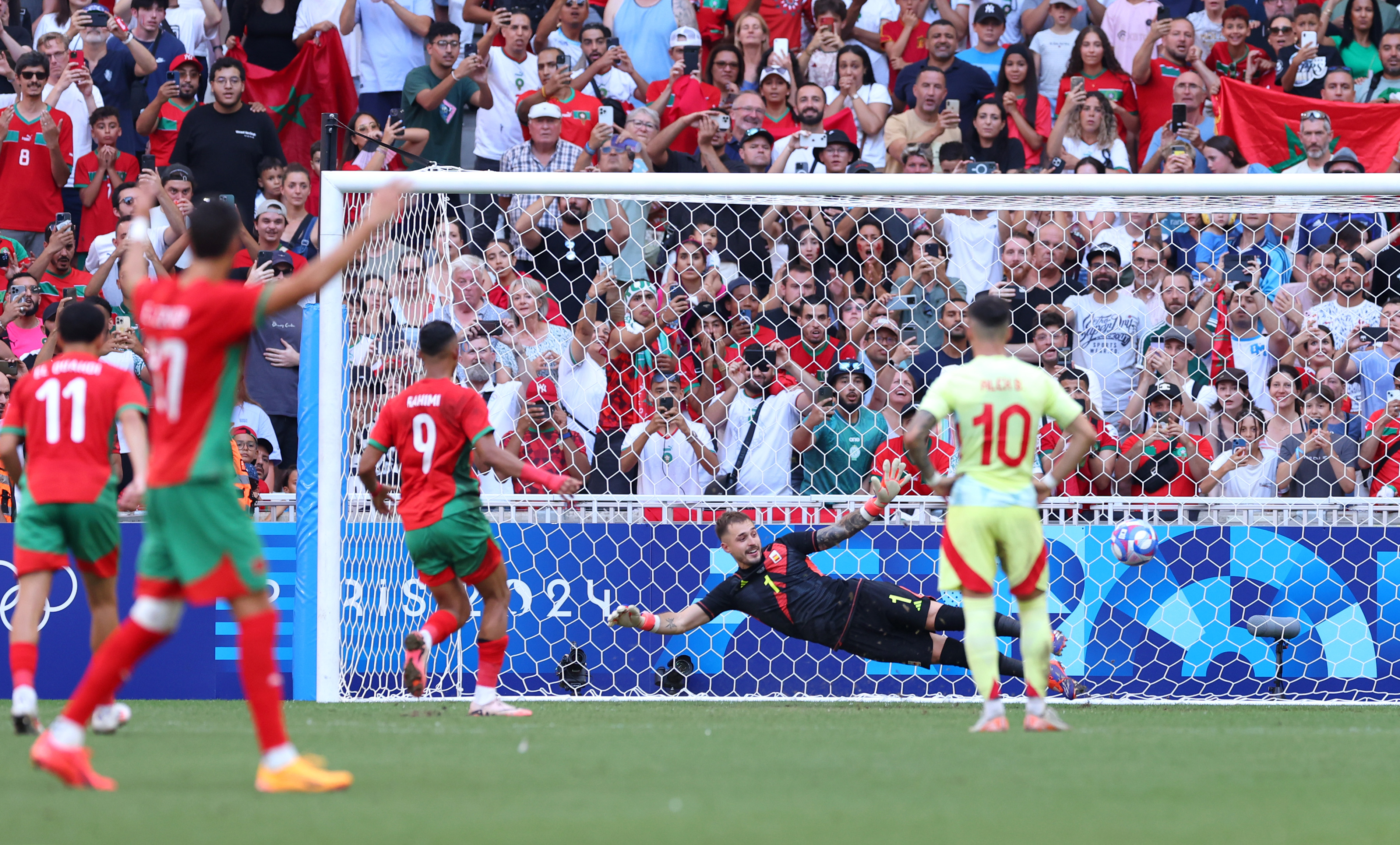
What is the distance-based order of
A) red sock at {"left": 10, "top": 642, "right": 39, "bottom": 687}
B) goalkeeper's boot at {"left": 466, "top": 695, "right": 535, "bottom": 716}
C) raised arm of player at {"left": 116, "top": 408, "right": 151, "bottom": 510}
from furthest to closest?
goalkeeper's boot at {"left": 466, "top": 695, "right": 535, "bottom": 716} < red sock at {"left": 10, "top": 642, "right": 39, "bottom": 687} < raised arm of player at {"left": 116, "top": 408, "right": 151, "bottom": 510}

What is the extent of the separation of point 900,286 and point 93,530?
642 centimetres

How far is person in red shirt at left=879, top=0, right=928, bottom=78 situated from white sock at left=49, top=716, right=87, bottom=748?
38.5 ft

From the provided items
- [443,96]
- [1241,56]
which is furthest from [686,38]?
[1241,56]

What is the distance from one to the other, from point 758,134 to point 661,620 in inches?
215

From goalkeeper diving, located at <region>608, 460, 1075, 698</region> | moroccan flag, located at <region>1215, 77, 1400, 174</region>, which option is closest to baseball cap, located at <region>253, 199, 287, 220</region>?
goalkeeper diving, located at <region>608, 460, 1075, 698</region>

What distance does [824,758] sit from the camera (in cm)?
618

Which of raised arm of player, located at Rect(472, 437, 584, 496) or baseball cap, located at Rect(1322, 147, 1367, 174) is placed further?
baseball cap, located at Rect(1322, 147, 1367, 174)

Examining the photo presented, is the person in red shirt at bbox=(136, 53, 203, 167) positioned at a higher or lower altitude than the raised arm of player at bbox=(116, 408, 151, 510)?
higher

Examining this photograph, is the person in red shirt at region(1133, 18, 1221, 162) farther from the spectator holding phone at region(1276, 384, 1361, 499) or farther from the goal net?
the spectator holding phone at region(1276, 384, 1361, 499)

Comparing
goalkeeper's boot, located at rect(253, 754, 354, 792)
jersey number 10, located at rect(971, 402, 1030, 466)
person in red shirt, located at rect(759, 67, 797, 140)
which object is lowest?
goalkeeper's boot, located at rect(253, 754, 354, 792)

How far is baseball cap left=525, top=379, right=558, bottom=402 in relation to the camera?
11.0m

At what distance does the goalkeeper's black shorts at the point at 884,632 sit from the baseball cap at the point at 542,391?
2.75m

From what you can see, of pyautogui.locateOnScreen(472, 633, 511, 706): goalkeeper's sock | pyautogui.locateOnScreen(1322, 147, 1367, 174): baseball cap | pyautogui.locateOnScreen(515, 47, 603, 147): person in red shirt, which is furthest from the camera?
pyautogui.locateOnScreen(515, 47, 603, 147): person in red shirt

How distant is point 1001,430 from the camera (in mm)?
7242
